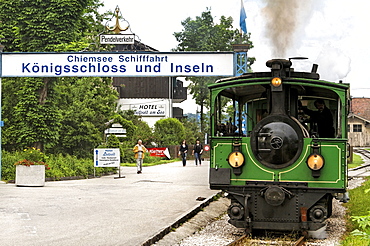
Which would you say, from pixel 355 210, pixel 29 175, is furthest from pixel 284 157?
pixel 29 175

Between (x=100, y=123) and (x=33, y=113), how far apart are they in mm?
6693

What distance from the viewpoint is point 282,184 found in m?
11.0

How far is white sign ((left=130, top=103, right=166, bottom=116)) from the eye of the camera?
239 ft

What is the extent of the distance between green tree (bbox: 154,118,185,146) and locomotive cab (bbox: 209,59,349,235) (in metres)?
43.8

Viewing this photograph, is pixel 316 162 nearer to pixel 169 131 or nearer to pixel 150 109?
pixel 169 131

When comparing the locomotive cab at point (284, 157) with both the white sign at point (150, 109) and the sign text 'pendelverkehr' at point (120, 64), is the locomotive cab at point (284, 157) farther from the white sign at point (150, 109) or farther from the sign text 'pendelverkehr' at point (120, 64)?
the white sign at point (150, 109)

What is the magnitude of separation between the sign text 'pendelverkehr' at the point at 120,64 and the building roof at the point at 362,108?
6579 cm

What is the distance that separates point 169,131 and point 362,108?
134 feet

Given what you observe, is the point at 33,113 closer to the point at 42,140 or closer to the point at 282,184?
the point at 42,140

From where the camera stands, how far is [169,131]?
57312 mm

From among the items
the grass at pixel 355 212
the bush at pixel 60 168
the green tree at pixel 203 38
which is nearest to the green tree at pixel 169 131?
the green tree at pixel 203 38

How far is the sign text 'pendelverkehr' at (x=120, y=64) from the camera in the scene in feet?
70.8

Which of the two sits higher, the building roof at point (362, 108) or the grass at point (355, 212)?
the building roof at point (362, 108)

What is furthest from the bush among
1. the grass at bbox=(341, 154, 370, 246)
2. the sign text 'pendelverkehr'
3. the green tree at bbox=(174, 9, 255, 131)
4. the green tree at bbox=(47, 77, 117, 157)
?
the green tree at bbox=(174, 9, 255, 131)
